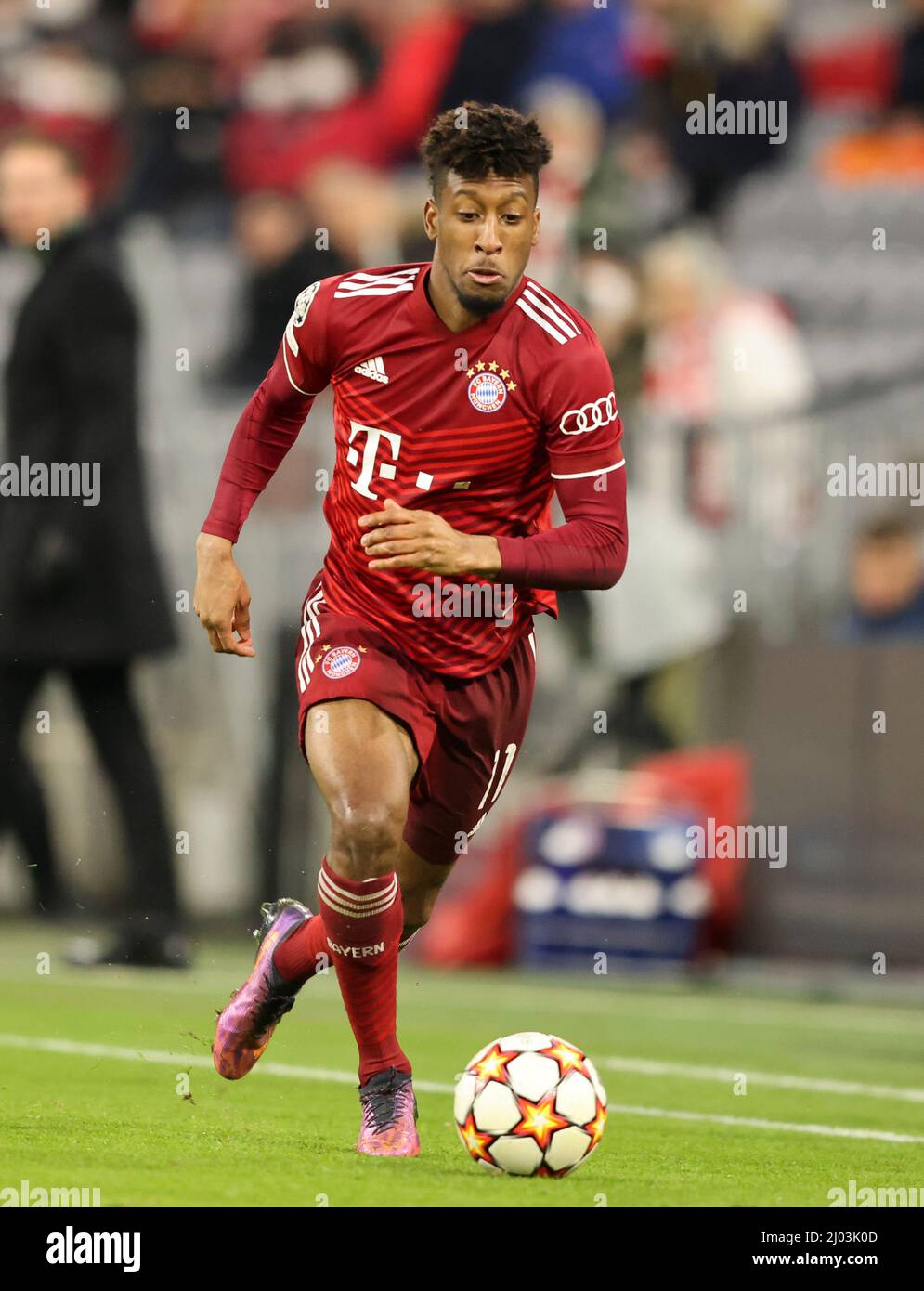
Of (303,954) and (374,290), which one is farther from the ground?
(374,290)

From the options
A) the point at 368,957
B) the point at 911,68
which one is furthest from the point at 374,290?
the point at 911,68

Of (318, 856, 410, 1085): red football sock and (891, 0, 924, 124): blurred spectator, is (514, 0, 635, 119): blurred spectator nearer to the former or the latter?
(891, 0, 924, 124): blurred spectator

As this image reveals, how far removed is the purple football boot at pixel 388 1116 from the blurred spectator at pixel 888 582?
23.1 feet

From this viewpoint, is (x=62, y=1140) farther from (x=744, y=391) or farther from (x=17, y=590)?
(x=744, y=391)

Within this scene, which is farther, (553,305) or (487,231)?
(553,305)

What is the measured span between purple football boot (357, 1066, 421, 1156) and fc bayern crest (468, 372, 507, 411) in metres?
1.58

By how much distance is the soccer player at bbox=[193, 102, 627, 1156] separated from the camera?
5.20 metres

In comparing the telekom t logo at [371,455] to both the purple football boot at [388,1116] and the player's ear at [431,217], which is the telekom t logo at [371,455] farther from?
the purple football boot at [388,1116]

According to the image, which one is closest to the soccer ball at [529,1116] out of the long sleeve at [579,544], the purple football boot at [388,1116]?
the purple football boot at [388,1116]

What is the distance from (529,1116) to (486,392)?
1.70 meters

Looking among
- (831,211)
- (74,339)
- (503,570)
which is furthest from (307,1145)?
(831,211)

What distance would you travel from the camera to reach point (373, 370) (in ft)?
18.1

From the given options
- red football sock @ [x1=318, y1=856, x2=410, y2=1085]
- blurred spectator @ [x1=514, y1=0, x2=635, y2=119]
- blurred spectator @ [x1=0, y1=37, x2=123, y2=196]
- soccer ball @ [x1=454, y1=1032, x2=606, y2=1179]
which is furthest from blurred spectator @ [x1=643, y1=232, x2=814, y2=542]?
soccer ball @ [x1=454, y1=1032, x2=606, y2=1179]

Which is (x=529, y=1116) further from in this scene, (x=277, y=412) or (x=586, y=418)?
(x=277, y=412)
